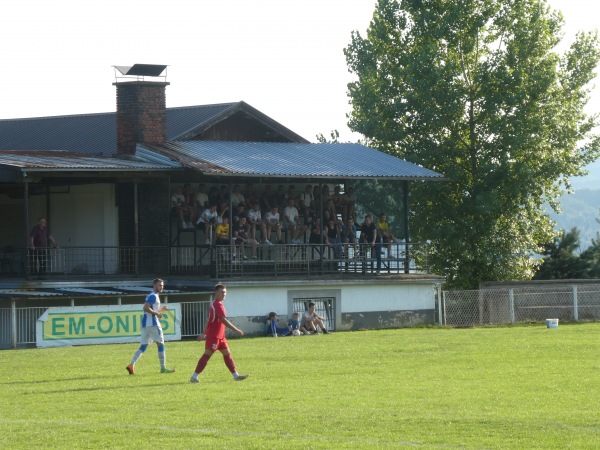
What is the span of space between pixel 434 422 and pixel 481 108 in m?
38.1

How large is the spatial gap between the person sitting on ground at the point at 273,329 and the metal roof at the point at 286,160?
4.20 metres

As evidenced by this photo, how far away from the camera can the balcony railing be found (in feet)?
127

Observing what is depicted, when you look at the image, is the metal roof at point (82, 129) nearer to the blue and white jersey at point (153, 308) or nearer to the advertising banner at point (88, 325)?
the advertising banner at point (88, 325)

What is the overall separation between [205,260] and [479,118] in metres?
17.3

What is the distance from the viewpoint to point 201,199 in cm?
4006

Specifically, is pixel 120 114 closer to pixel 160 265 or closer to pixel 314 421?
pixel 160 265

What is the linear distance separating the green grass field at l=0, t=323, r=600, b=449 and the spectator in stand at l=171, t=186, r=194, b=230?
8.62m

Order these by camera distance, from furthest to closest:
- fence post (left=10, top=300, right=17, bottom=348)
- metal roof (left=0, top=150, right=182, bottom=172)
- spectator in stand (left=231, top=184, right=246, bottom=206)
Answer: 1. spectator in stand (left=231, top=184, right=246, bottom=206)
2. metal roof (left=0, top=150, right=182, bottom=172)
3. fence post (left=10, top=300, right=17, bottom=348)

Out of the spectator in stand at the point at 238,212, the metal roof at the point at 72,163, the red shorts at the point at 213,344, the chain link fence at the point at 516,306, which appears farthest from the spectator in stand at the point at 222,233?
the red shorts at the point at 213,344

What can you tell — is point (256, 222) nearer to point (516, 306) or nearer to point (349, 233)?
point (349, 233)

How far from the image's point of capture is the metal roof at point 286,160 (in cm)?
3859

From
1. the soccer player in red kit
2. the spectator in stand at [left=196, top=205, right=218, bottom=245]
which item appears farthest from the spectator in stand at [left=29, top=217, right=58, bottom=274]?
the soccer player in red kit

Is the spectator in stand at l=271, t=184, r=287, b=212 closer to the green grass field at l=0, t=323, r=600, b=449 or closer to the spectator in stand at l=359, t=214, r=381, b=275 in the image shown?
the spectator in stand at l=359, t=214, r=381, b=275

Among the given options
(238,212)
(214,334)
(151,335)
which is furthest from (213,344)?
(238,212)
